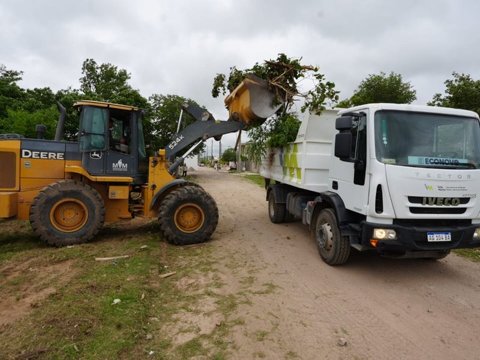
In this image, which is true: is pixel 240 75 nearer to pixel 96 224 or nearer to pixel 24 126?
pixel 96 224

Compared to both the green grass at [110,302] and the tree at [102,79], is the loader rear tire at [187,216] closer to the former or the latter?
the green grass at [110,302]

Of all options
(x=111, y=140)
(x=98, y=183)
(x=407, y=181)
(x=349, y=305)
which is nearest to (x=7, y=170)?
(x=98, y=183)

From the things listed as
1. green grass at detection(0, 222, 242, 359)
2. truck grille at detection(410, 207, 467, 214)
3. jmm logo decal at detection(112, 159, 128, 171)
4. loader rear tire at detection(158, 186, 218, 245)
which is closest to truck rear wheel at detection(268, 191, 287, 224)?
loader rear tire at detection(158, 186, 218, 245)

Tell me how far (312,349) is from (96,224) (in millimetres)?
4745

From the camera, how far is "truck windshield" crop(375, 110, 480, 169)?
15.5 ft

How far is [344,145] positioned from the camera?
5086 mm

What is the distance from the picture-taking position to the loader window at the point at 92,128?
6.79 metres

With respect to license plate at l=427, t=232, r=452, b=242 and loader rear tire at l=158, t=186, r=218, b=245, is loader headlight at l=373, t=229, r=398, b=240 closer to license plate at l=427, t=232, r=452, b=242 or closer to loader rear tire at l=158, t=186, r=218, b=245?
license plate at l=427, t=232, r=452, b=242

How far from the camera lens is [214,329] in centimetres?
368

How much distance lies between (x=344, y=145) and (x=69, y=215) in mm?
5002

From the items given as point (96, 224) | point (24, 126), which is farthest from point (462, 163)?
point (24, 126)

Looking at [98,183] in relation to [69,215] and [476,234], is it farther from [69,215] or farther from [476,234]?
[476,234]

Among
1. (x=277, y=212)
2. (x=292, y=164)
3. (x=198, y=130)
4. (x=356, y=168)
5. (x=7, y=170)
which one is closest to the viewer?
(x=356, y=168)

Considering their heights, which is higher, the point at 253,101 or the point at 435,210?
the point at 253,101
